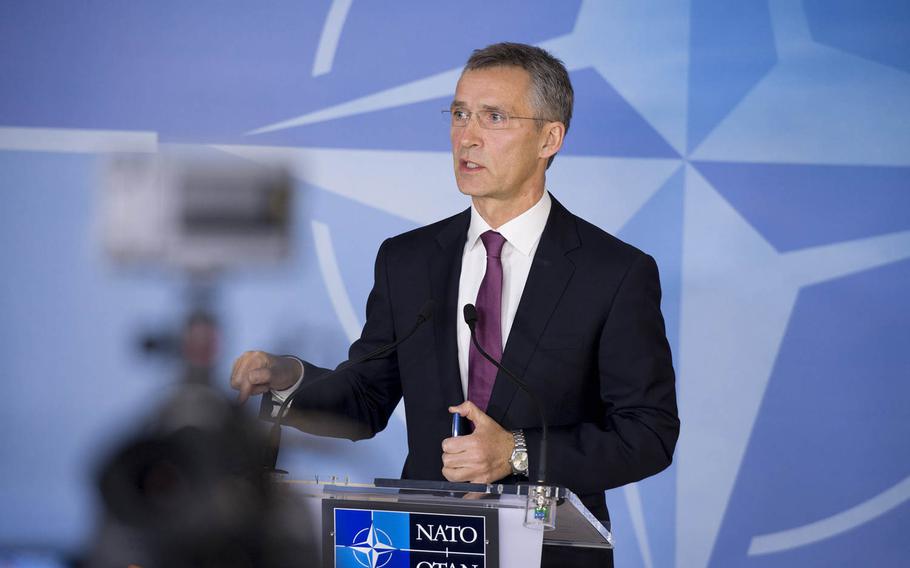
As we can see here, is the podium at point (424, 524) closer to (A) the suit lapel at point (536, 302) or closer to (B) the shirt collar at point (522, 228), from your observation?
(A) the suit lapel at point (536, 302)

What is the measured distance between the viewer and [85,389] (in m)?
3.86

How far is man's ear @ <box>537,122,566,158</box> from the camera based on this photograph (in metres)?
2.58

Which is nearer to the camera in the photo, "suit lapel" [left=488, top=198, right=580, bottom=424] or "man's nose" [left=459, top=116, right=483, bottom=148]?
"suit lapel" [left=488, top=198, right=580, bottom=424]

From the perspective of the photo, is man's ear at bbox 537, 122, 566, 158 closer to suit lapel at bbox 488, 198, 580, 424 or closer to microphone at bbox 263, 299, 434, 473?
suit lapel at bbox 488, 198, 580, 424

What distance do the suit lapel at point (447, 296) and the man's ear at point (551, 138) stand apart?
0.23 m

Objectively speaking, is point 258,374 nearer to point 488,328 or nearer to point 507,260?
point 488,328

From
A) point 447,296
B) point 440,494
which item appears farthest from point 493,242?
point 440,494

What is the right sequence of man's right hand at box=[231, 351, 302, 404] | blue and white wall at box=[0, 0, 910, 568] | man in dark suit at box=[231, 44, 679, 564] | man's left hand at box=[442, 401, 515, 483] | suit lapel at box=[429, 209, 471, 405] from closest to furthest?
man's left hand at box=[442, 401, 515, 483]
man's right hand at box=[231, 351, 302, 404]
man in dark suit at box=[231, 44, 679, 564]
suit lapel at box=[429, 209, 471, 405]
blue and white wall at box=[0, 0, 910, 568]

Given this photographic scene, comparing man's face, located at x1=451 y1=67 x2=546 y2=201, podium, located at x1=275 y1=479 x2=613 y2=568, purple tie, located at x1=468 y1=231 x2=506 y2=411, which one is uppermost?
man's face, located at x1=451 y1=67 x2=546 y2=201

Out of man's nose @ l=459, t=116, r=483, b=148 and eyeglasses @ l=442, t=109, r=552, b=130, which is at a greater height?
eyeglasses @ l=442, t=109, r=552, b=130

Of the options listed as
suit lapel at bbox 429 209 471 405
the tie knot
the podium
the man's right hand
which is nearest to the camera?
the podium

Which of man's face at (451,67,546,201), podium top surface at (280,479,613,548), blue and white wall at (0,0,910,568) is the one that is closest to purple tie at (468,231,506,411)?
man's face at (451,67,546,201)

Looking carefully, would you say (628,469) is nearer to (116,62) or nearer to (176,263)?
(176,263)

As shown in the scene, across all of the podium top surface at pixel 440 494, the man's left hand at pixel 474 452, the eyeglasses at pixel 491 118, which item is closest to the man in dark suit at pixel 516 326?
the eyeglasses at pixel 491 118
